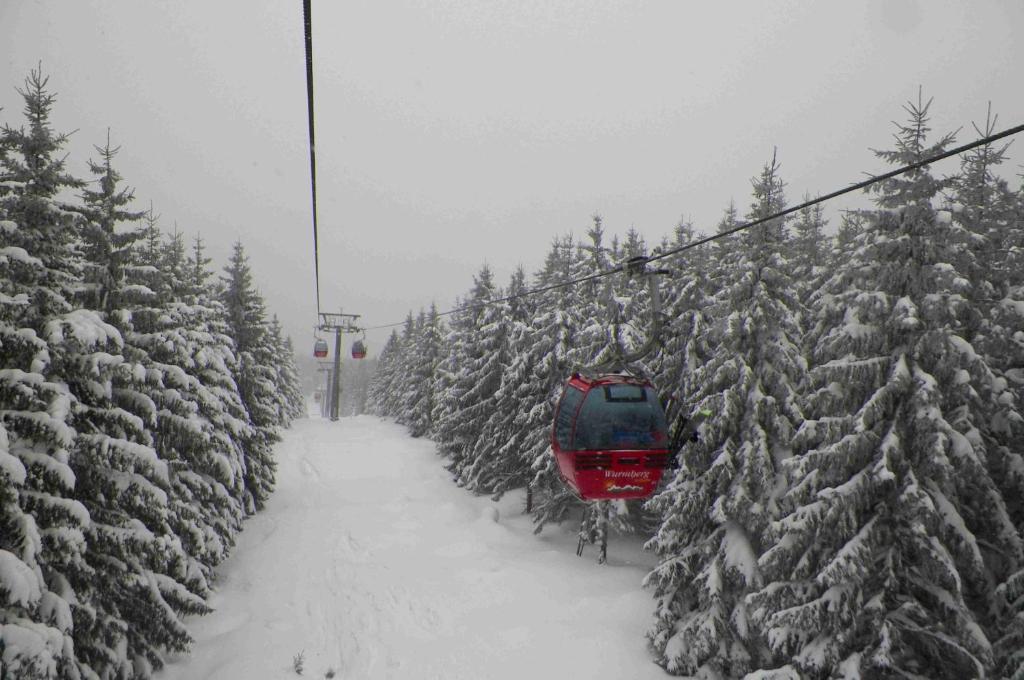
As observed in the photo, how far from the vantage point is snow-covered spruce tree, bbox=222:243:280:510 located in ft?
71.8

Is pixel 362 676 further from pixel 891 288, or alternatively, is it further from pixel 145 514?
pixel 891 288

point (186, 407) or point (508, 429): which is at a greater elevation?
point (186, 407)

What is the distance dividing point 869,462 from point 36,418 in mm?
15573

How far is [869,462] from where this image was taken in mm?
11188

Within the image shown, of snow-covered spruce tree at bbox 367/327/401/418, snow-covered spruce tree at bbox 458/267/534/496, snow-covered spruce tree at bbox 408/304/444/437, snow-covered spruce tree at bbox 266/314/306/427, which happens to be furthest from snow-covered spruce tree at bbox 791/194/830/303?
snow-covered spruce tree at bbox 367/327/401/418

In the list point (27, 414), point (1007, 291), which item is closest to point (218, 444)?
point (27, 414)

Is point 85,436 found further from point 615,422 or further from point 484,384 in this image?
point 484,384

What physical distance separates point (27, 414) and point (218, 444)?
736 cm

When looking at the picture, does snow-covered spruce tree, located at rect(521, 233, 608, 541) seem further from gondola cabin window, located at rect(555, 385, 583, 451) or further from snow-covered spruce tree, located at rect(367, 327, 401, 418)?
snow-covered spruce tree, located at rect(367, 327, 401, 418)

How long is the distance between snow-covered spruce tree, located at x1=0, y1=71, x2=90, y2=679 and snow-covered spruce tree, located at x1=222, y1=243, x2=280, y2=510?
41.7 ft

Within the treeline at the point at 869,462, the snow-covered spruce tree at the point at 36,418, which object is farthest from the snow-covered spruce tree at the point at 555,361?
the snow-covered spruce tree at the point at 36,418

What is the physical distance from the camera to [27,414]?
27.0 ft

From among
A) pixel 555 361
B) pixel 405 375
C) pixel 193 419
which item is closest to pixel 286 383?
pixel 405 375

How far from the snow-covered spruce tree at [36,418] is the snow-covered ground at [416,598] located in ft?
20.8
